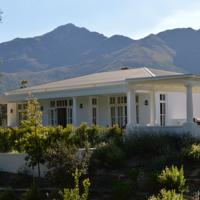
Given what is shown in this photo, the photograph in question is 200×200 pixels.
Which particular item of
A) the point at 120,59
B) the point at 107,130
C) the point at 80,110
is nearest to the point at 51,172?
the point at 107,130

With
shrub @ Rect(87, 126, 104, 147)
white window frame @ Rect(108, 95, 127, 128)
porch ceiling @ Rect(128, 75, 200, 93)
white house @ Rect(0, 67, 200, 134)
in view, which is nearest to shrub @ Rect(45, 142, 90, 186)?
shrub @ Rect(87, 126, 104, 147)

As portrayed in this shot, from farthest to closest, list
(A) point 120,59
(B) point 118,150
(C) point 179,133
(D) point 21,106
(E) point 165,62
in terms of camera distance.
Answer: (A) point 120,59, (E) point 165,62, (D) point 21,106, (C) point 179,133, (B) point 118,150

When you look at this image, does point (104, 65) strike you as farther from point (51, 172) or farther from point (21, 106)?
point (51, 172)

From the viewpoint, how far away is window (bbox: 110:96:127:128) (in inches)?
1138

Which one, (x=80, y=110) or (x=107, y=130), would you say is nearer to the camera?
(x=107, y=130)

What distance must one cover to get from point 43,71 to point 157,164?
166075 millimetres

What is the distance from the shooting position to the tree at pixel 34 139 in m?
16.8

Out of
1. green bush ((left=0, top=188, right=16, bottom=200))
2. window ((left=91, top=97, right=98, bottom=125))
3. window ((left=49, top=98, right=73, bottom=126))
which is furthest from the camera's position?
window ((left=49, top=98, right=73, bottom=126))

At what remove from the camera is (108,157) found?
54.0 ft

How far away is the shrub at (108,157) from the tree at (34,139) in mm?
1715

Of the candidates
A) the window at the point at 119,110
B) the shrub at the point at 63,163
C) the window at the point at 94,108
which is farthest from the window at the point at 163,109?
the shrub at the point at 63,163

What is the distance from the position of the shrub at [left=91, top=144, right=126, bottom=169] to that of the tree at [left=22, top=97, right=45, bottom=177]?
171 centimetres

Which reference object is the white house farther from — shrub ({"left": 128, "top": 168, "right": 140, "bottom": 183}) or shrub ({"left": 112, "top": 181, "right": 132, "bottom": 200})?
shrub ({"left": 112, "top": 181, "right": 132, "bottom": 200})

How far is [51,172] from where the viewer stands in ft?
51.6
